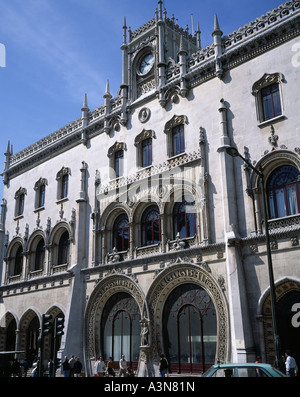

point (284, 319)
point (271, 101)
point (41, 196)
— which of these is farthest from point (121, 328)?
point (271, 101)

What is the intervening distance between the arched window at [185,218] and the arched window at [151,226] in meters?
1.39

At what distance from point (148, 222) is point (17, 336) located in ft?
46.9

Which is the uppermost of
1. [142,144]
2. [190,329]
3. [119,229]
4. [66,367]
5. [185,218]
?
[142,144]

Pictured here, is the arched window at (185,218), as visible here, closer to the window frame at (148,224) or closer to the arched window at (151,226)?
the window frame at (148,224)

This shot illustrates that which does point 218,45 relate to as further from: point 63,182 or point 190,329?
point 190,329

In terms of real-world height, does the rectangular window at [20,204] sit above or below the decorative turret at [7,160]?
below

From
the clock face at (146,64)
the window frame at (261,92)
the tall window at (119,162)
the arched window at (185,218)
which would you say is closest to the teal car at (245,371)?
the arched window at (185,218)

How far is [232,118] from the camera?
2291 centimetres

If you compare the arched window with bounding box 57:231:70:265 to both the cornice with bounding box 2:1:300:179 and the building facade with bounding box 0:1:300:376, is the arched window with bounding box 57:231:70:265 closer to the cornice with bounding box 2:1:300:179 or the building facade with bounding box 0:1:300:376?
the building facade with bounding box 0:1:300:376

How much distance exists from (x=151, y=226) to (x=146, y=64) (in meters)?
11.8

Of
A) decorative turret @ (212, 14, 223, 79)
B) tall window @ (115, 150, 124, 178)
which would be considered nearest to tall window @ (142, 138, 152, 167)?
tall window @ (115, 150, 124, 178)

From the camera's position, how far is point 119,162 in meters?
29.0

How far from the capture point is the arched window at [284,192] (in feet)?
64.9

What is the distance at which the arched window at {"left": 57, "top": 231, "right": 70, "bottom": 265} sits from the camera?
30844 millimetres
